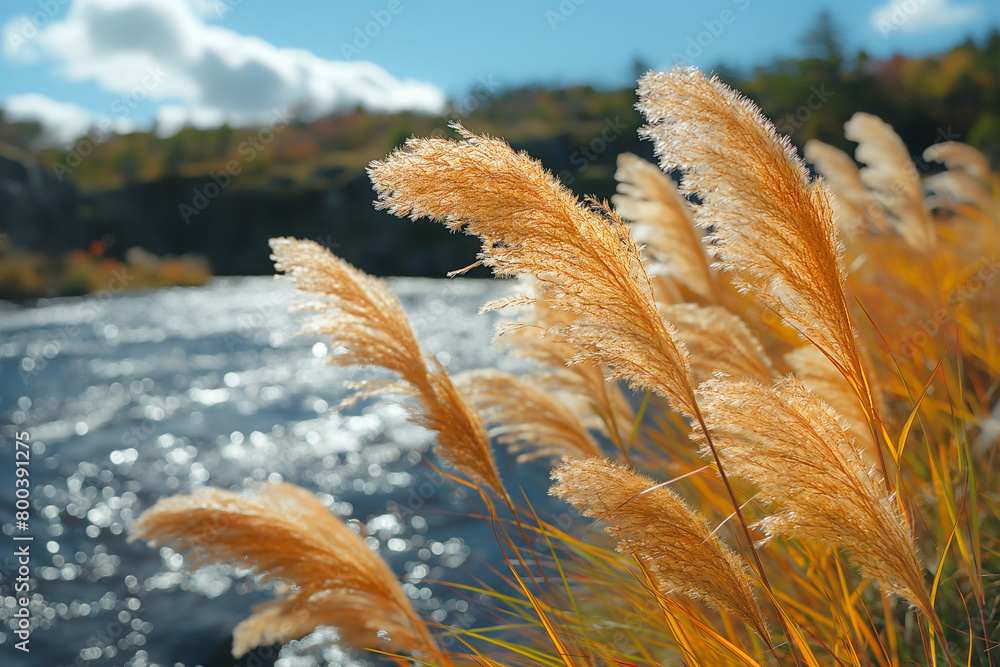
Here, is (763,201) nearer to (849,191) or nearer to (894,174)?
(894,174)

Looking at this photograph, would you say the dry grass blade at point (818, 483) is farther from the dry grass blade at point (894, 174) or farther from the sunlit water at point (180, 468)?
the dry grass blade at point (894, 174)

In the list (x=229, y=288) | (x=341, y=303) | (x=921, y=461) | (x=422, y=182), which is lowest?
(x=229, y=288)

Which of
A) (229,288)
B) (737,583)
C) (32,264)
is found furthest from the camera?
(229,288)

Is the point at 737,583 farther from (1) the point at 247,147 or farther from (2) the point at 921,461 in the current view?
(1) the point at 247,147

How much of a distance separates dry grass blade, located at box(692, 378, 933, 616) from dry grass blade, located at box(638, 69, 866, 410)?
171 mm

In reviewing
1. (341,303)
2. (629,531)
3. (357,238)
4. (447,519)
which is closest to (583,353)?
(629,531)

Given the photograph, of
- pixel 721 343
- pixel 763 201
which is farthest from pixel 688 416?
pixel 763 201

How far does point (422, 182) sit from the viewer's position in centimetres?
115

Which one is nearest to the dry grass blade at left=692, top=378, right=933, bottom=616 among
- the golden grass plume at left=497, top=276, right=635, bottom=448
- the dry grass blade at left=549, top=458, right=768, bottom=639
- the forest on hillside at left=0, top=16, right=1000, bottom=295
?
the dry grass blade at left=549, top=458, right=768, bottom=639

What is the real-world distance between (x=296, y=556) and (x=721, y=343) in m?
1.34

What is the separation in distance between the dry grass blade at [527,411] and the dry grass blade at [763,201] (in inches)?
37.9

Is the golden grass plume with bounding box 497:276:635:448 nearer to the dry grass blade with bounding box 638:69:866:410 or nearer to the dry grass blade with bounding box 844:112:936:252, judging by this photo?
the dry grass blade with bounding box 638:69:866:410

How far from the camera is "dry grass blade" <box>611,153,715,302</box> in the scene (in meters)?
2.31

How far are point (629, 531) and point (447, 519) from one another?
12.3 feet
